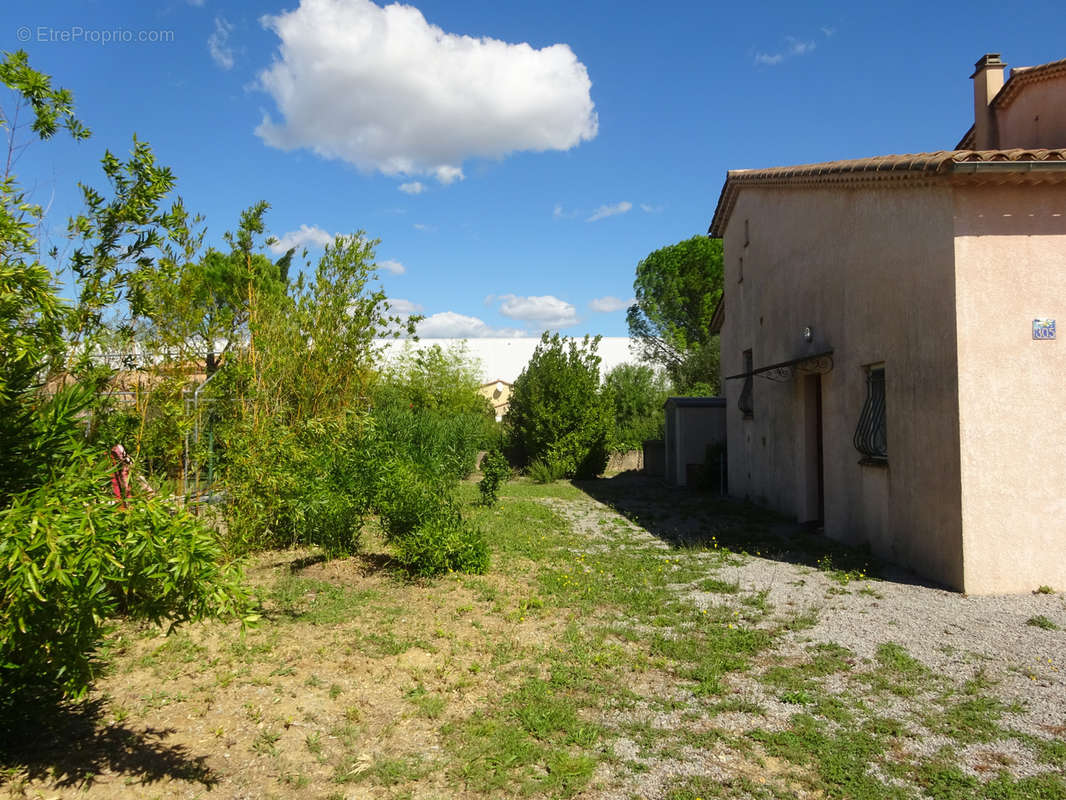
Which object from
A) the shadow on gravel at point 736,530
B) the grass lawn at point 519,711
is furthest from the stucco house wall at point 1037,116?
the grass lawn at point 519,711

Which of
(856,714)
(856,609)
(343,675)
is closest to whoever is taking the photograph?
(856,714)

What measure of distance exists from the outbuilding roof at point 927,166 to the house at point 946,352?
2cm

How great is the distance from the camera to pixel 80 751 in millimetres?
3914

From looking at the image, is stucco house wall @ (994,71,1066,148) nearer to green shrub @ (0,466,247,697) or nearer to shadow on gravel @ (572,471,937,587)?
shadow on gravel @ (572,471,937,587)

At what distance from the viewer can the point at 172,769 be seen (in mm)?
3799

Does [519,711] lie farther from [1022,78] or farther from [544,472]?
[544,472]

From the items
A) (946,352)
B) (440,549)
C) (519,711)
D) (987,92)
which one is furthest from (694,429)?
(519,711)

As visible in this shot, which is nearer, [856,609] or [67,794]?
[67,794]

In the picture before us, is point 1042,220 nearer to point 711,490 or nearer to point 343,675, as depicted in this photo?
point 343,675

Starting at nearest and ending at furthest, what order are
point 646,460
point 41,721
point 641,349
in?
point 41,721 < point 646,460 < point 641,349

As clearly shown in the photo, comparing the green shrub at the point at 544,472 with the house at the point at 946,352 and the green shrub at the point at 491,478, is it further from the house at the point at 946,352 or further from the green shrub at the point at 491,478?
the house at the point at 946,352

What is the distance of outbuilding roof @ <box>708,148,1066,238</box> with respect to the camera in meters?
6.70

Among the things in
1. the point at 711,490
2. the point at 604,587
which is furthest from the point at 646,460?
the point at 604,587

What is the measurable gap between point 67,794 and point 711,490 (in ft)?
49.3
